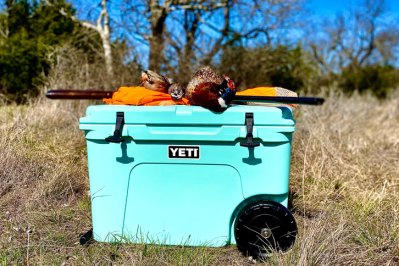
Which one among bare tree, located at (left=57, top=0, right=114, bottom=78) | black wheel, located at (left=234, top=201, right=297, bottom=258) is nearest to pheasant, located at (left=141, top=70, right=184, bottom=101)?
black wheel, located at (left=234, top=201, right=297, bottom=258)

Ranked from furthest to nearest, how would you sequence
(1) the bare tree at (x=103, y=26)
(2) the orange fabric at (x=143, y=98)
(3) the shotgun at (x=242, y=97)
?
1. (1) the bare tree at (x=103, y=26)
2. (2) the orange fabric at (x=143, y=98)
3. (3) the shotgun at (x=242, y=97)

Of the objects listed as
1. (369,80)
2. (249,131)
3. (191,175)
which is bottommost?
(191,175)

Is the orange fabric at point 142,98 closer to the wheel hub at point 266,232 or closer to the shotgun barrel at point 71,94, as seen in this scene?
the shotgun barrel at point 71,94

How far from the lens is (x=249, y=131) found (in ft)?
6.12

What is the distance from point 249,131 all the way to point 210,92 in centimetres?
28

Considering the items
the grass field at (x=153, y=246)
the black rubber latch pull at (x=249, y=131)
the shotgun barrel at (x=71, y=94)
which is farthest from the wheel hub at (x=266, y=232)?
the shotgun barrel at (x=71, y=94)

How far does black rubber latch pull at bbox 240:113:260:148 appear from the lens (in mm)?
1865

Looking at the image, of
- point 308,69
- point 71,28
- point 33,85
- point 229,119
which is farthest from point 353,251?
point 308,69

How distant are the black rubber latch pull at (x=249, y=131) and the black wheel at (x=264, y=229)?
0.34m

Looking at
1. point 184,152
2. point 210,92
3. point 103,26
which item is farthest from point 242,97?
point 103,26

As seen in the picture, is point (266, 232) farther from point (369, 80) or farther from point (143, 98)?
point (369, 80)

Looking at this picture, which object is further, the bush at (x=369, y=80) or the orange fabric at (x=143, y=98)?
the bush at (x=369, y=80)

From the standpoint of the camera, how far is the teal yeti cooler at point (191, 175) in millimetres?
1913

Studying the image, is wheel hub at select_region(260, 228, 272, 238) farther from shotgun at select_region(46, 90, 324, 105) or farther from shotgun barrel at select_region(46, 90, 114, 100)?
shotgun barrel at select_region(46, 90, 114, 100)
